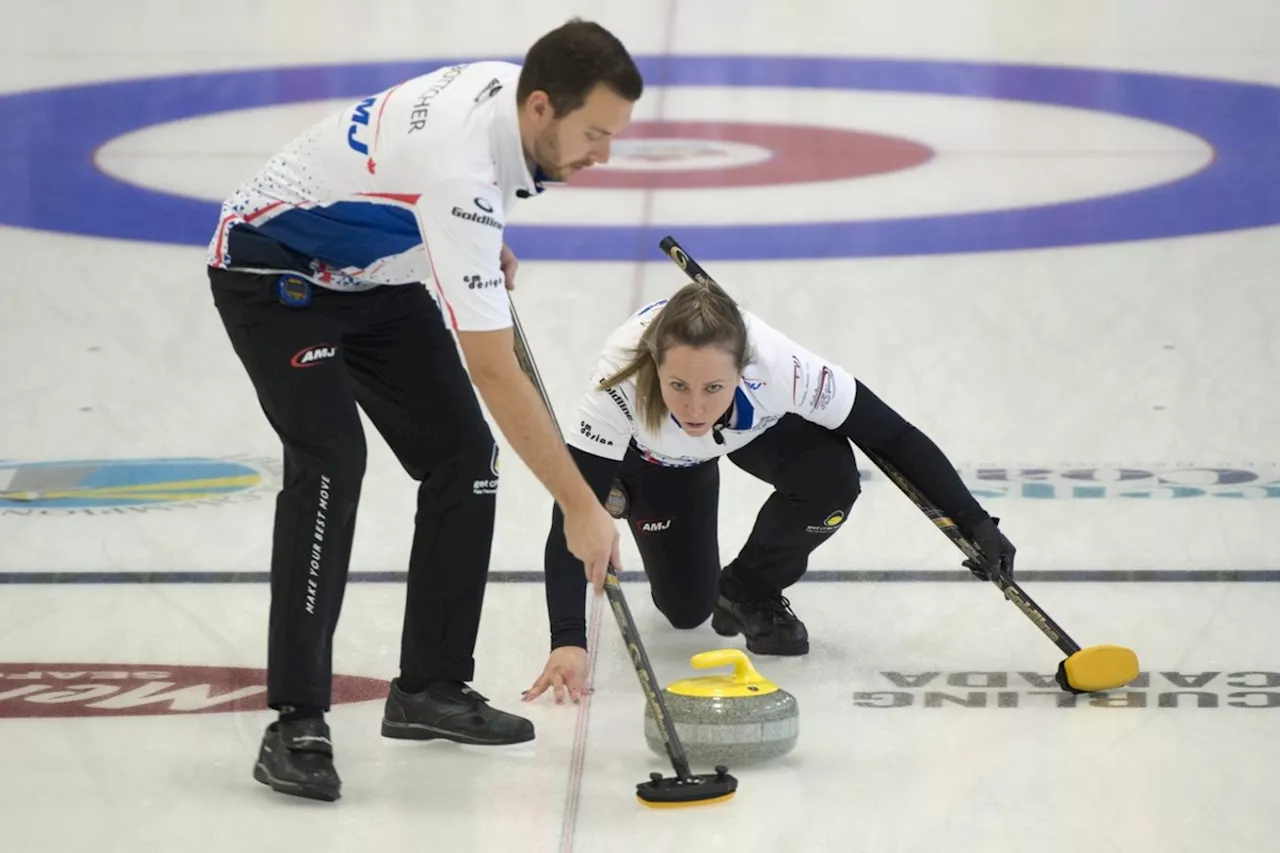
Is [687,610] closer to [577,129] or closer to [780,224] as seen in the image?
[577,129]

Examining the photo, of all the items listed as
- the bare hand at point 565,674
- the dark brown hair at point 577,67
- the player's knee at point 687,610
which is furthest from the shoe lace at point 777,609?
the dark brown hair at point 577,67

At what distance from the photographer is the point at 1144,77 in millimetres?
7500

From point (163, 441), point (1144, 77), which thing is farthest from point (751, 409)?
point (1144, 77)

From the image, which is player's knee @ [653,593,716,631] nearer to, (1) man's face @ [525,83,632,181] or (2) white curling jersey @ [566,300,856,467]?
(2) white curling jersey @ [566,300,856,467]

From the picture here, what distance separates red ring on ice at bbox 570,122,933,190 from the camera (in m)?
6.58

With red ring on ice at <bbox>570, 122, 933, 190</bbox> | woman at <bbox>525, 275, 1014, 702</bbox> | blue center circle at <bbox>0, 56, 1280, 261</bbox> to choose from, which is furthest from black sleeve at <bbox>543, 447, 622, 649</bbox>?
red ring on ice at <bbox>570, 122, 933, 190</bbox>

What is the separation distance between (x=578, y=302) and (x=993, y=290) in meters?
1.24

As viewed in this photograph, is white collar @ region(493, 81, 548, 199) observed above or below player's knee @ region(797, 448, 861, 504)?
above

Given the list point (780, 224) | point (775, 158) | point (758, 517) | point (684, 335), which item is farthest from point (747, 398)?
point (775, 158)

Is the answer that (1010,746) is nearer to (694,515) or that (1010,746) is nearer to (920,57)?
(694,515)

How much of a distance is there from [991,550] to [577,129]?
1.19 m

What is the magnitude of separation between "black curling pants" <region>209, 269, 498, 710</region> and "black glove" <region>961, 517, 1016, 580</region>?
2.87ft

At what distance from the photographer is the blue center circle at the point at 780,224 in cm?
593

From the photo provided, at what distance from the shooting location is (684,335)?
2967 millimetres
